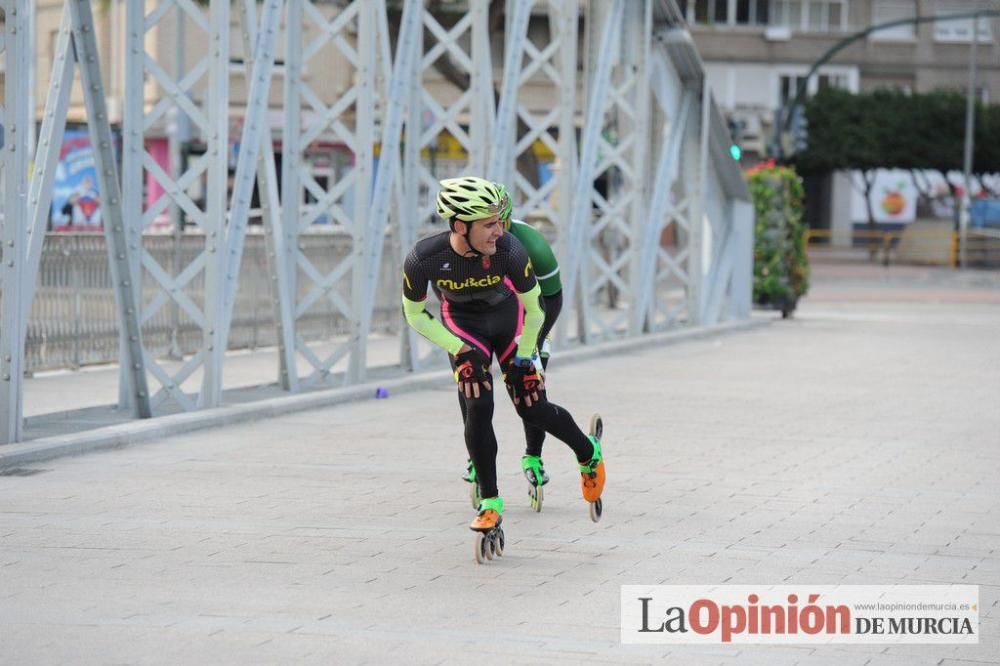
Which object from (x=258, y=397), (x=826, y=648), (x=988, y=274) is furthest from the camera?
(x=988, y=274)

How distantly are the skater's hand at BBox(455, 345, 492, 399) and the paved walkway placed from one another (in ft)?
2.28

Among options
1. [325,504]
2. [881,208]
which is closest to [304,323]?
[325,504]

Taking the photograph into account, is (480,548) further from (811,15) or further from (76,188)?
(811,15)

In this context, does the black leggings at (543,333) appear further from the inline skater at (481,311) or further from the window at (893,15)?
the window at (893,15)

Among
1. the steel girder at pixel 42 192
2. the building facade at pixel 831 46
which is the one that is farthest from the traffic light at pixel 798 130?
the steel girder at pixel 42 192

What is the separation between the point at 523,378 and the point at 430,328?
54 cm

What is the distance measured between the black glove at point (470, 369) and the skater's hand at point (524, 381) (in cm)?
29

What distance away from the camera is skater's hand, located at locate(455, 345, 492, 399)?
26.2ft

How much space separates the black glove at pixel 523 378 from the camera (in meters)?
8.38

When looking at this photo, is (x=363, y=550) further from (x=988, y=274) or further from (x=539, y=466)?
(x=988, y=274)

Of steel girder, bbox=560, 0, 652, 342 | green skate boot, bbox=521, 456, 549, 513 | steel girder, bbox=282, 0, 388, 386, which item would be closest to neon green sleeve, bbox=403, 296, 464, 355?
green skate boot, bbox=521, 456, 549, 513

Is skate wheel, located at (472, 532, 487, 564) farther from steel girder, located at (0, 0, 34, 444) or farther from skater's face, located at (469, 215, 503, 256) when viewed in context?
steel girder, located at (0, 0, 34, 444)

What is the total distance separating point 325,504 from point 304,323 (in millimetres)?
12042

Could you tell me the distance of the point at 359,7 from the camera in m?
15.3
